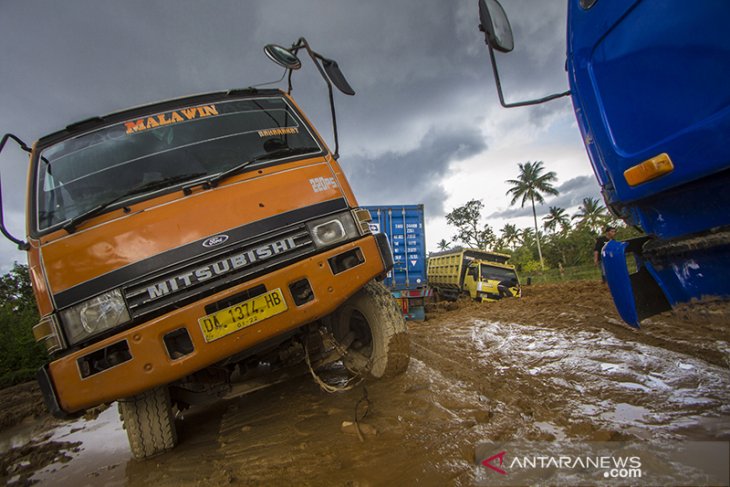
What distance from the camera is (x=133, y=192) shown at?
2332 mm

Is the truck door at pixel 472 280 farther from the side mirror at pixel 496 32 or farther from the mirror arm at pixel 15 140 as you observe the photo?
the mirror arm at pixel 15 140

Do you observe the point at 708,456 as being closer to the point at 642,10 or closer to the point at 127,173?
the point at 642,10

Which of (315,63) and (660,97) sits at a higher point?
(315,63)

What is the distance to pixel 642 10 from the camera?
1453 millimetres

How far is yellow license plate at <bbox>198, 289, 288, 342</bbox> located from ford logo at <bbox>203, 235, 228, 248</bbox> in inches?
15.8

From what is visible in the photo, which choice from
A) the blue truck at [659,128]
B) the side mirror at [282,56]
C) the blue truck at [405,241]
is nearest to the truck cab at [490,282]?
the blue truck at [405,241]

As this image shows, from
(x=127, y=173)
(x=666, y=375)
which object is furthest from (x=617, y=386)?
(x=127, y=173)

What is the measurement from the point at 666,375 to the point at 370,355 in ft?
6.84

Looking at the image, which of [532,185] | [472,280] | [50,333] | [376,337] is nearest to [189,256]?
[50,333]

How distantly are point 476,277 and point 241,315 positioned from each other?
36.5 ft

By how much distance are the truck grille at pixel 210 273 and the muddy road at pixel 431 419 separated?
103cm

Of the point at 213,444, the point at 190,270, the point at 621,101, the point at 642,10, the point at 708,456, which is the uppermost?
the point at 642,10

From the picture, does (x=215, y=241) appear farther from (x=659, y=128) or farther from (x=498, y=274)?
(x=498, y=274)

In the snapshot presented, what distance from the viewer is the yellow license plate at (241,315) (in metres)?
1.98
